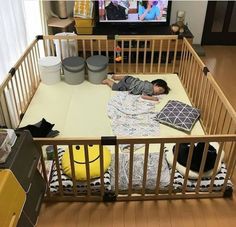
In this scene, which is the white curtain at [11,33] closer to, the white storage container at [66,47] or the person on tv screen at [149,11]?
the white storage container at [66,47]

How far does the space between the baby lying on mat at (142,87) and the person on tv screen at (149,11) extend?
1235 mm

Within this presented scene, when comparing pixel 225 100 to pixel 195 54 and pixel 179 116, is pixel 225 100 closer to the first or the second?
pixel 179 116

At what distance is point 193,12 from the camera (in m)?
4.18

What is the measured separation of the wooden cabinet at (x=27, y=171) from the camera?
1.27 meters

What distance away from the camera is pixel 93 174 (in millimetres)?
1852

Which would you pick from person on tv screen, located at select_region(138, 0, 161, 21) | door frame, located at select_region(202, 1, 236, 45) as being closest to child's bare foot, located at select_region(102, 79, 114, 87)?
person on tv screen, located at select_region(138, 0, 161, 21)

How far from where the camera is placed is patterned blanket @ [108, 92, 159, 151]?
2.35 meters

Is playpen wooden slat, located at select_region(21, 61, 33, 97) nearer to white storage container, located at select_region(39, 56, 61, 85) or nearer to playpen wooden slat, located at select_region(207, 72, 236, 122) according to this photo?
white storage container, located at select_region(39, 56, 61, 85)

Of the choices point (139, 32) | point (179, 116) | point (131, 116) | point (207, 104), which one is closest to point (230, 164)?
point (179, 116)

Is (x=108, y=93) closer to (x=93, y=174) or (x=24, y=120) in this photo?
(x=24, y=120)

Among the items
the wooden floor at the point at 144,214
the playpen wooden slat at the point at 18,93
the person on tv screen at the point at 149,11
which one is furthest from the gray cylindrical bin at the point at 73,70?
the wooden floor at the point at 144,214

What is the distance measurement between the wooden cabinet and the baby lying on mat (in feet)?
5.05

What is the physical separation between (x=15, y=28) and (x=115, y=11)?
5.21ft

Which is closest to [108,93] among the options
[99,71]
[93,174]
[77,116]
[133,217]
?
[99,71]
